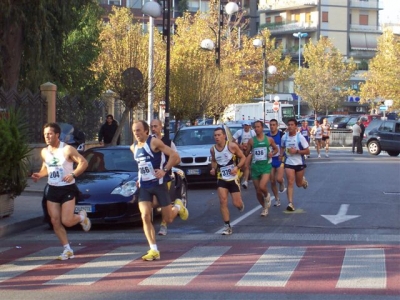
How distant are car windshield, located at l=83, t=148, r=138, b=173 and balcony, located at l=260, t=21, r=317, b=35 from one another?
233 ft

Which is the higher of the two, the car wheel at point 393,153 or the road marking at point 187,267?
the car wheel at point 393,153

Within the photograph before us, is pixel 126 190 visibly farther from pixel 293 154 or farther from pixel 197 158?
pixel 197 158

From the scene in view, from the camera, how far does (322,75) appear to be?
242ft

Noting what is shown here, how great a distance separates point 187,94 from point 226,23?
71.2 ft

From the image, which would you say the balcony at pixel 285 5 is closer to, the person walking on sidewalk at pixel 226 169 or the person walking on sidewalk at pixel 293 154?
the person walking on sidewalk at pixel 293 154

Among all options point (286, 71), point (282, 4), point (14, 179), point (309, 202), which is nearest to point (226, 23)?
point (286, 71)

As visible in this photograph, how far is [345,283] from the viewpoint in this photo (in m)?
8.82

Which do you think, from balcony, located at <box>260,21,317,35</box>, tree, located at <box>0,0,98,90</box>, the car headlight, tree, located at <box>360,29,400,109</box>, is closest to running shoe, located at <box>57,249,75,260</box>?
the car headlight

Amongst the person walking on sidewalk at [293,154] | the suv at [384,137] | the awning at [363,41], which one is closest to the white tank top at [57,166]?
the person walking on sidewalk at [293,154]

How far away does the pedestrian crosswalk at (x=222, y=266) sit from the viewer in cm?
902

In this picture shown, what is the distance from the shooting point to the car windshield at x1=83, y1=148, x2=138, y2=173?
1465 centimetres

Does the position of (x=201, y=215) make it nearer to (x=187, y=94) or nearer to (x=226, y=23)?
(x=187, y=94)

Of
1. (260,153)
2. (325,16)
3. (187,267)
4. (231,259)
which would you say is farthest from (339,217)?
(325,16)

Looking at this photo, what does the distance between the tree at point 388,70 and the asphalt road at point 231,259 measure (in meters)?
45.5
